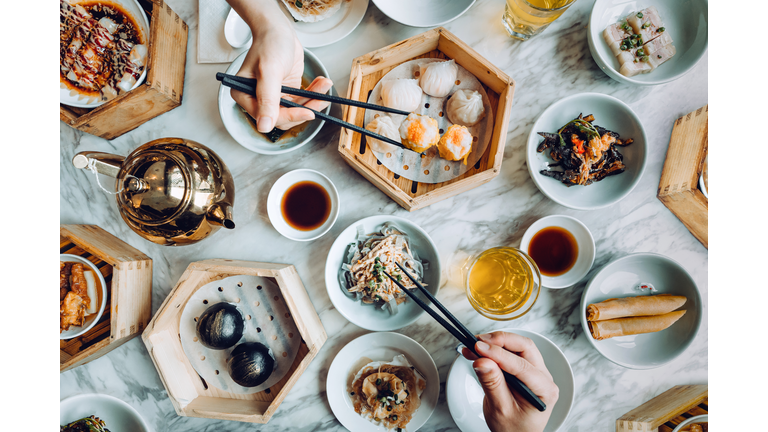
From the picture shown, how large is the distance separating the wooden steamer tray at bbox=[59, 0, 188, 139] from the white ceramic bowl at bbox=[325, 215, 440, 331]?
1240mm

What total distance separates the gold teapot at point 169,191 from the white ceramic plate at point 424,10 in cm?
129

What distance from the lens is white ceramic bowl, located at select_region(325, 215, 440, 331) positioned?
1.81m

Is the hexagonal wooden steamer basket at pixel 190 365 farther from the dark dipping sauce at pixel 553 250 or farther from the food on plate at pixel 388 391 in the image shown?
the dark dipping sauce at pixel 553 250

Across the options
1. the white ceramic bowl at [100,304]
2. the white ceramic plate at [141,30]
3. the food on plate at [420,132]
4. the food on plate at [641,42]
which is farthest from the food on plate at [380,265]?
the food on plate at [641,42]

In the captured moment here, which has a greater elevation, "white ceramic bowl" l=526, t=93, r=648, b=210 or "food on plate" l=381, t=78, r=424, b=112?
"food on plate" l=381, t=78, r=424, b=112

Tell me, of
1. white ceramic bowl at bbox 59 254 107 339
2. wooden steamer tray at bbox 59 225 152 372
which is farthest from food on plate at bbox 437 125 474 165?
white ceramic bowl at bbox 59 254 107 339

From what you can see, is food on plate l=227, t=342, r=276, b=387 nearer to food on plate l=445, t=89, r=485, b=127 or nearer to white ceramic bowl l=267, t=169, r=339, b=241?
white ceramic bowl l=267, t=169, r=339, b=241

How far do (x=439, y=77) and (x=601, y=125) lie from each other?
3.13 ft

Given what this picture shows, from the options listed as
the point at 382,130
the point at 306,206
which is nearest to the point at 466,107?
the point at 382,130

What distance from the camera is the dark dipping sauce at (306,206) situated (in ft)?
6.38

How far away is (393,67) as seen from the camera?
1.96 metres

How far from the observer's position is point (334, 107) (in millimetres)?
1974

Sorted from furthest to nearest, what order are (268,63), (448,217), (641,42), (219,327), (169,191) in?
(448,217)
(641,42)
(219,327)
(268,63)
(169,191)

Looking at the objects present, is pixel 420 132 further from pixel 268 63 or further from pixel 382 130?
pixel 268 63
